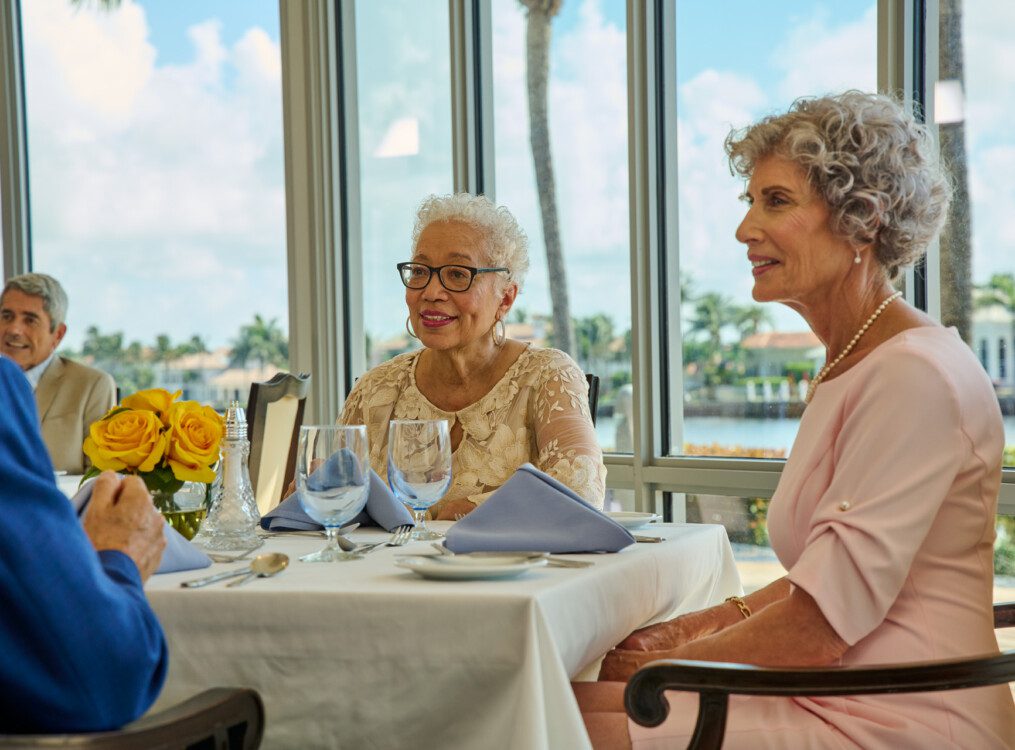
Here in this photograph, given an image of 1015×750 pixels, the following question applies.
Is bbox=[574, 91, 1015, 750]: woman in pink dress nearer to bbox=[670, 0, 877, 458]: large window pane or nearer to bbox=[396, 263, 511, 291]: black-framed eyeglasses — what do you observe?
bbox=[396, 263, 511, 291]: black-framed eyeglasses

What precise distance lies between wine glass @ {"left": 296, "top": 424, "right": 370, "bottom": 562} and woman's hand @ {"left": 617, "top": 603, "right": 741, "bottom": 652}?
0.48 meters

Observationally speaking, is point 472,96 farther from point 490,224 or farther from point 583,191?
point 490,224

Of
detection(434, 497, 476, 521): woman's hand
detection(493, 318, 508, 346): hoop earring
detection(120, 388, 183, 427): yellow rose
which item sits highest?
detection(493, 318, 508, 346): hoop earring

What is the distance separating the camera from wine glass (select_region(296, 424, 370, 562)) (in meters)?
1.60

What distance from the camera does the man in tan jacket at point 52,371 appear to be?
4.72 meters

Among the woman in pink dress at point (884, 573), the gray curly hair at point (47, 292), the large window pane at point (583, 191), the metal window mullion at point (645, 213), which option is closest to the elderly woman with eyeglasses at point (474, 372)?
the woman in pink dress at point (884, 573)

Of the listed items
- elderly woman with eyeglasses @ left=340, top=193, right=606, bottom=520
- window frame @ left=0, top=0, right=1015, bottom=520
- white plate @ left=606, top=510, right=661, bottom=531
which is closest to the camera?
white plate @ left=606, top=510, right=661, bottom=531

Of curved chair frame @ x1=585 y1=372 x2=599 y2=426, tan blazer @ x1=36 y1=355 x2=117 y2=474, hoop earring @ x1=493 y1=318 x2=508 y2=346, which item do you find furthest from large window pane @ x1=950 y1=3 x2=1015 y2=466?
tan blazer @ x1=36 y1=355 x2=117 y2=474

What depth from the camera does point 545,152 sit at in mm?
4277

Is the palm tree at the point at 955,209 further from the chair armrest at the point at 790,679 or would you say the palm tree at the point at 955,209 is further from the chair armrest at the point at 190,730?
the chair armrest at the point at 190,730

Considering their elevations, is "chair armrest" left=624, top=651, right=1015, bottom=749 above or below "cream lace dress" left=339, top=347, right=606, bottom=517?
below

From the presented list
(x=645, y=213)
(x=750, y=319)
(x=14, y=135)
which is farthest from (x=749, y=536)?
(x=14, y=135)

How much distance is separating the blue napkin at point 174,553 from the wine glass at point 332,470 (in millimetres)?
176

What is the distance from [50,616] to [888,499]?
103cm
